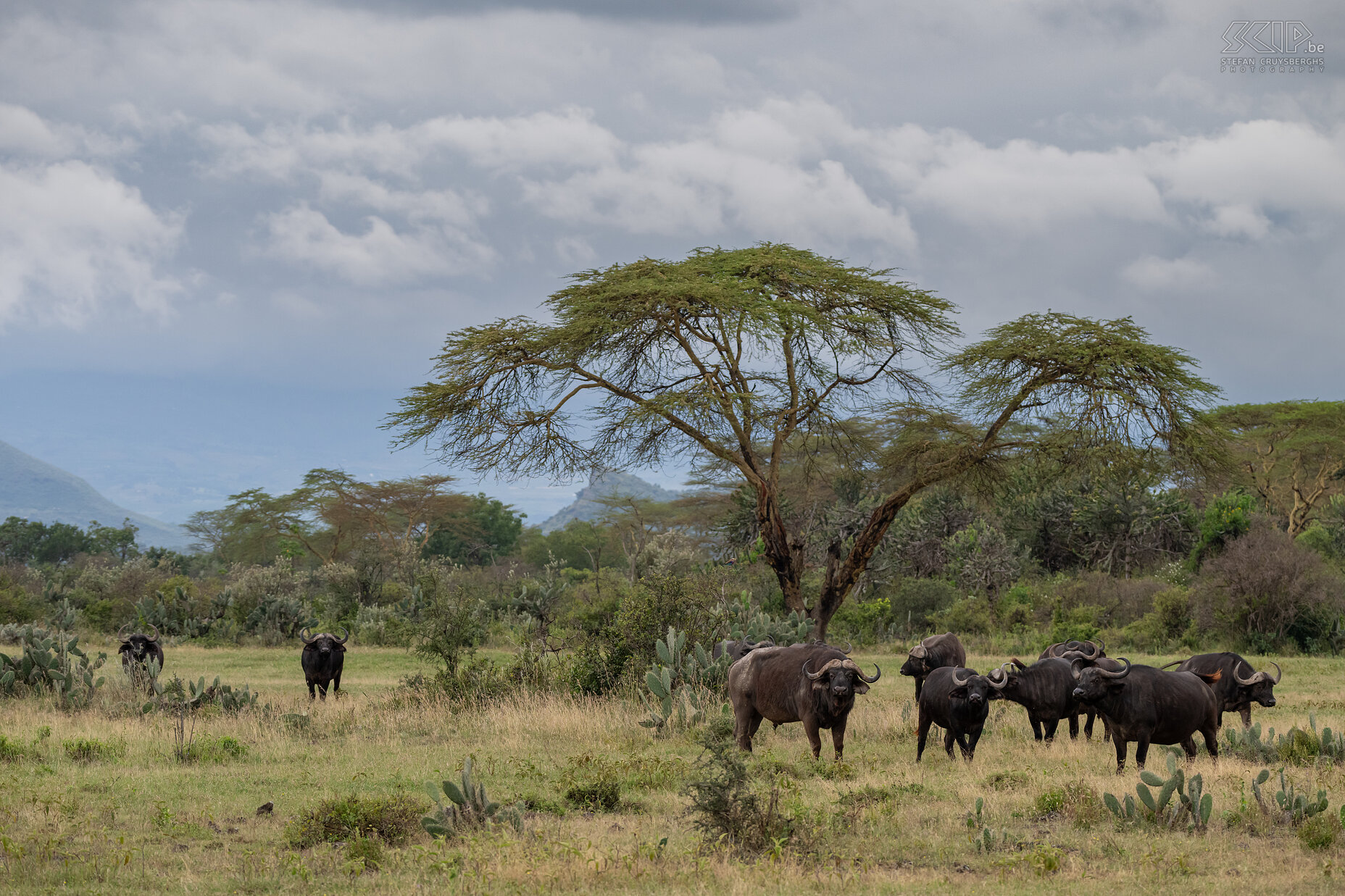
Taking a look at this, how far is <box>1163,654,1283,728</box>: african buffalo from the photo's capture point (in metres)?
12.5

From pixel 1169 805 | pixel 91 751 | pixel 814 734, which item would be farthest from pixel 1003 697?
pixel 91 751

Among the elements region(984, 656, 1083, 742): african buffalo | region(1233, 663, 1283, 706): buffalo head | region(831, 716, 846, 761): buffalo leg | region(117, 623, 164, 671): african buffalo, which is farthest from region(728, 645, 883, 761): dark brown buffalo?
region(117, 623, 164, 671): african buffalo

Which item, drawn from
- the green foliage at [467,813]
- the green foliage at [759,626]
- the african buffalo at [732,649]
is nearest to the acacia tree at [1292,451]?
the green foliage at [759,626]

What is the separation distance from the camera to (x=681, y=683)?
14.2m

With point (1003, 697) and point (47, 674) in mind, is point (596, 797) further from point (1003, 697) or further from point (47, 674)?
point (47, 674)

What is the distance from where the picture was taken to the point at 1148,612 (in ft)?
89.0

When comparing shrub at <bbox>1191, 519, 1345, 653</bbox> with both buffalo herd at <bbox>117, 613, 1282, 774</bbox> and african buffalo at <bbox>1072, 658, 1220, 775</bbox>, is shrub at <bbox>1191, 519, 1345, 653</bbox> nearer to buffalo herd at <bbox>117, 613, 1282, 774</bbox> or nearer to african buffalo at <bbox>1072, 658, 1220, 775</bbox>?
buffalo herd at <bbox>117, 613, 1282, 774</bbox>

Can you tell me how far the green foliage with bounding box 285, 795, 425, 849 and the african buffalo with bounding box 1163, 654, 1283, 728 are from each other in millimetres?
8831

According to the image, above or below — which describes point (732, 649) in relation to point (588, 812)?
above

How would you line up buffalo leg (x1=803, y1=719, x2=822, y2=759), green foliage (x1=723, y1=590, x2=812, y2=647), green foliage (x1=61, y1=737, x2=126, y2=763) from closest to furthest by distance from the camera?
buffalo leg (x1=803, y1=719, x2=822, y2=759)
green foliage (x1=61, y1=737, x2=126, y2=763)
green foliage (x1=723, y1=590, x2=812, y2=647)

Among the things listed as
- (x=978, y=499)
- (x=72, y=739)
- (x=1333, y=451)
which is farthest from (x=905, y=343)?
(x=1333, y=451)

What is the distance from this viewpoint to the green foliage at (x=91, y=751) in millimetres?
10836

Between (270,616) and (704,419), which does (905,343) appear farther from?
(270,616)

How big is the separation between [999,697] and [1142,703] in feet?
5.04
